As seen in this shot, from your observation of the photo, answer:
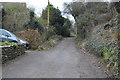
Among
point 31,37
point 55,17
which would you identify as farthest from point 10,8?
point 55,17

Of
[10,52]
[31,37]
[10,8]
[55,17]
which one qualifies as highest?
[10,8]

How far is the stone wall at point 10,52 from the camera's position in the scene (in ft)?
24.4

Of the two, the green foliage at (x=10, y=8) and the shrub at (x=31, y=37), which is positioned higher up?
the green foliage at (x=10, y=8)

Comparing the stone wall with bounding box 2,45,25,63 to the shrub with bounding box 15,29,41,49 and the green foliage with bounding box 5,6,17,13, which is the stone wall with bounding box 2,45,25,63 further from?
the green foliage with bounding box 5,6,17,13

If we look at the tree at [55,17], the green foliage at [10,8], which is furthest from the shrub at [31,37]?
the tree at [55,17]

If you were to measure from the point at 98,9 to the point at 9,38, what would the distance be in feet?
39.1

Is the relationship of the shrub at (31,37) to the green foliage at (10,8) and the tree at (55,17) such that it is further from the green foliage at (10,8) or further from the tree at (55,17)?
the tree at (55,17)

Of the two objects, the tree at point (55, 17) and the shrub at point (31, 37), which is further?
the tree at point (55, 17)

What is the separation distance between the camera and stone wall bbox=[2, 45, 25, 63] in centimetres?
745

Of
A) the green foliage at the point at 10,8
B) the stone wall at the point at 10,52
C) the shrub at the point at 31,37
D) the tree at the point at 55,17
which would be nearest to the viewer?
the stone wall at the point at 10,52

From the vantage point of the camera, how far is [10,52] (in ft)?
27.2

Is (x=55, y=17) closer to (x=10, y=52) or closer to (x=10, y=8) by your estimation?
(x=10, y=8)

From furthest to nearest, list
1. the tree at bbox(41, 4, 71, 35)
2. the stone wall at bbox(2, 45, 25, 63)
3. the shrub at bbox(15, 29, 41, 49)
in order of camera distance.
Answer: the tree at bbox(41, 4, 71, 35), the shrub at bbox(15, 29, 41, 49), the stone wall at bbox(2, 45, 25, 63)

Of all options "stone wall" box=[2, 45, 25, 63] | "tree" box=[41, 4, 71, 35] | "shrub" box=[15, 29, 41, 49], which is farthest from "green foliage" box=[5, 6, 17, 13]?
"stone wall" box=[2, 45, 25, 63]
